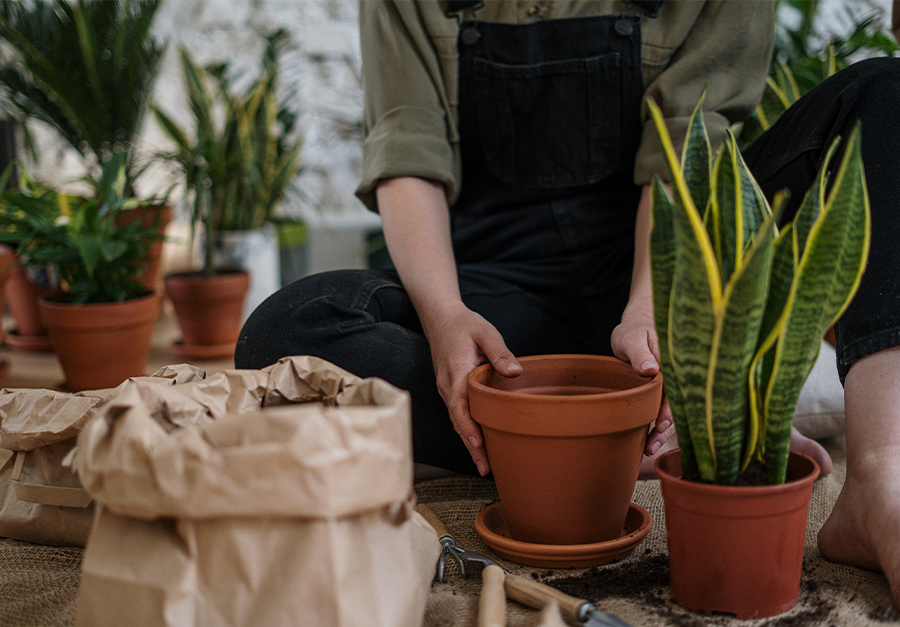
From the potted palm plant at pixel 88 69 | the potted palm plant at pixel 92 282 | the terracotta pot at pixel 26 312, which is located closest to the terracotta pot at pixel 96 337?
the potted palm plant at pixel 92 282

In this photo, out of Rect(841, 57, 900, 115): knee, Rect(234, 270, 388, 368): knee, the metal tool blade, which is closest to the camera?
the metal tool blade

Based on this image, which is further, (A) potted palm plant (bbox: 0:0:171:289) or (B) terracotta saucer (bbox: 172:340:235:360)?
(A) potted palm plant (bbox: 0:0:171:289)

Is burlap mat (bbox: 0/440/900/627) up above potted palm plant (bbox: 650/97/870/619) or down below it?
below

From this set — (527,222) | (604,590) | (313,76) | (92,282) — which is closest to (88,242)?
(92,282)

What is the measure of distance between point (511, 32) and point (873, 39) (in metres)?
1.01

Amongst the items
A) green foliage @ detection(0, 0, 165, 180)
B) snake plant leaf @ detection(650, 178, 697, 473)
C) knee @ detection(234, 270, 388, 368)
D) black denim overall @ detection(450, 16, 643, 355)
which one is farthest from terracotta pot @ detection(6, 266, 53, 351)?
snake plant leaf @ detection(650, 178, 697, 473)

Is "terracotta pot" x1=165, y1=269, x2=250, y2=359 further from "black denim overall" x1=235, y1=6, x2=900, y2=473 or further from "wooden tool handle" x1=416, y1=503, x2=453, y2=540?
"wooden tool handle" x1=416, y1=503, x2=453, y2=540

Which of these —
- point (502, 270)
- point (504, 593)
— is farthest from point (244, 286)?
point (504, 593)

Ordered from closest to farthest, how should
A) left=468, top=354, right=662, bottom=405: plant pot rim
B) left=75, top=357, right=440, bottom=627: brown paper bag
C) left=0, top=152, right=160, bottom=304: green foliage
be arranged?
left=75, top=357, right=440, bottom=627: brown paper bag → left=468, top=354, right=662, bottom=405: plant pot rim → left=0, top=152, right=160, bottom=304: green foliage

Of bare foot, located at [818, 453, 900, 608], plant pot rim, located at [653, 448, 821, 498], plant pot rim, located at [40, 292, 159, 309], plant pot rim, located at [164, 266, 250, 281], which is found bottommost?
bare foot, located at [818, 453, 900, 608]

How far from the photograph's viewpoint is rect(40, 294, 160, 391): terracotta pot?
1.64 metres

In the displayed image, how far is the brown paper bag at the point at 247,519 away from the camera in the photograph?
1.75 ft

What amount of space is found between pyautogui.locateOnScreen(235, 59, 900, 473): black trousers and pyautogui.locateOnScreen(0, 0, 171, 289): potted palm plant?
1441mm

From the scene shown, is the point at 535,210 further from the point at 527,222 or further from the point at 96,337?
the point at 96,337
